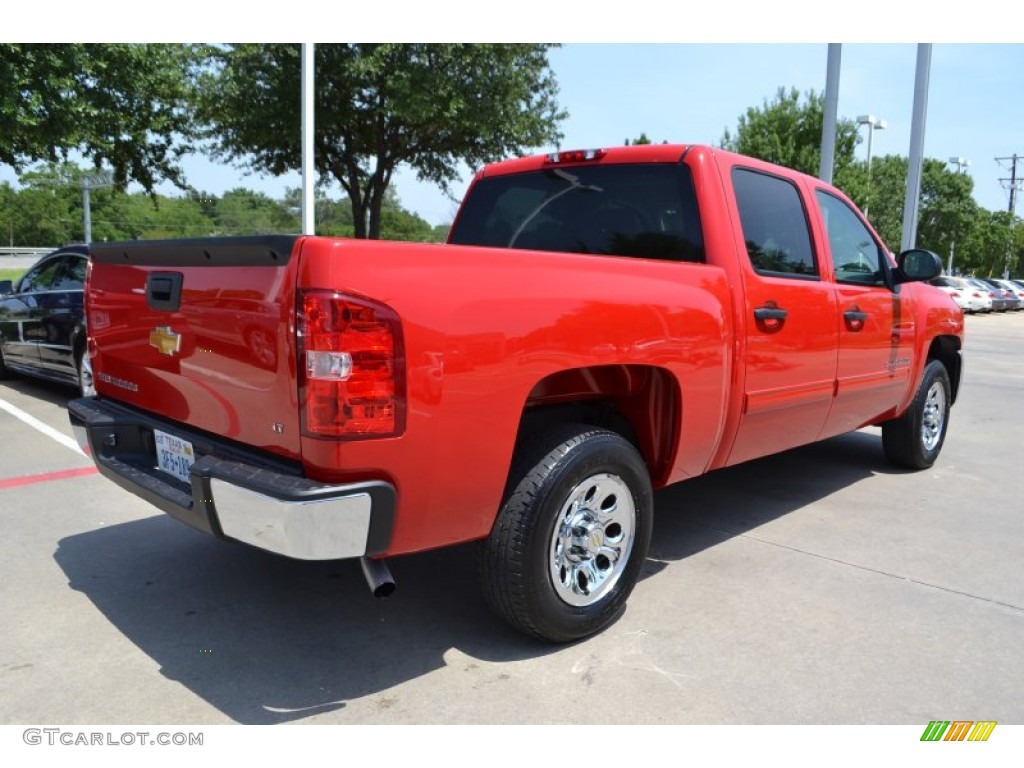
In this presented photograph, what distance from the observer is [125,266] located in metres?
3.38

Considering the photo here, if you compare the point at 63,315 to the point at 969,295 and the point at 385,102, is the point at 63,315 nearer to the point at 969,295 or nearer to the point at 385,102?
the point at 385,102

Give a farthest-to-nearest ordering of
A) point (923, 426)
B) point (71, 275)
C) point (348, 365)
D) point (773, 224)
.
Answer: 1. point (71, 275)
2. point (923, 426)
3. point (773, 224)
4. point (348, 365)

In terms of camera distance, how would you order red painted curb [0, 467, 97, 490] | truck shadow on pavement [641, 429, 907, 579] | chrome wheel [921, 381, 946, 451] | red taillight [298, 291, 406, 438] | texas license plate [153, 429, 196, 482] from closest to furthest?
red taillight [298, 291, 406, 438] < texas license plate [153, 429, 196, 482] < truck shadow on pavement [641, 429, 907, 579] < red painted curb [0, 467, 97, 490] < chrome wheel [921, 381, 946, 451]

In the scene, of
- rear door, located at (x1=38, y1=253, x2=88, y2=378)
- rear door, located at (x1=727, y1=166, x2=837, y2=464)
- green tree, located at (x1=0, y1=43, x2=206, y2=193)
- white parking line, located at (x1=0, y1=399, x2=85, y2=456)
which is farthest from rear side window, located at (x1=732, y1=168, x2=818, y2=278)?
green tree, located at (x1=0, y1=43, x2=206, y2=193)

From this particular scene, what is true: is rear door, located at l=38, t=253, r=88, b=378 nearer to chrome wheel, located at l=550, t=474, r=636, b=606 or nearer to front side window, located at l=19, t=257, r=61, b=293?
front side window, located at l=19, t=257, r=61, b=293

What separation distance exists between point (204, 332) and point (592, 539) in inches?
64.0

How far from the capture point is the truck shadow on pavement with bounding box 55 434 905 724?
2883 millimetres

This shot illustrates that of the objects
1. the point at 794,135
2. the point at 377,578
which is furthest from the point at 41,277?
the point at 794,135

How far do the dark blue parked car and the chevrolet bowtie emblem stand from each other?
4347mm

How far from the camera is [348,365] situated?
94.7 inches

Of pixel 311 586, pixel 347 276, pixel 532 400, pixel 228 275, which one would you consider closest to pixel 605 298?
pixel 532 400

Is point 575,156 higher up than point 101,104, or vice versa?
point 101,104

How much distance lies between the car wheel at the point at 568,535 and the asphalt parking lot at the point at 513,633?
0.17 meters

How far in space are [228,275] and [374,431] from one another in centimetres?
79
